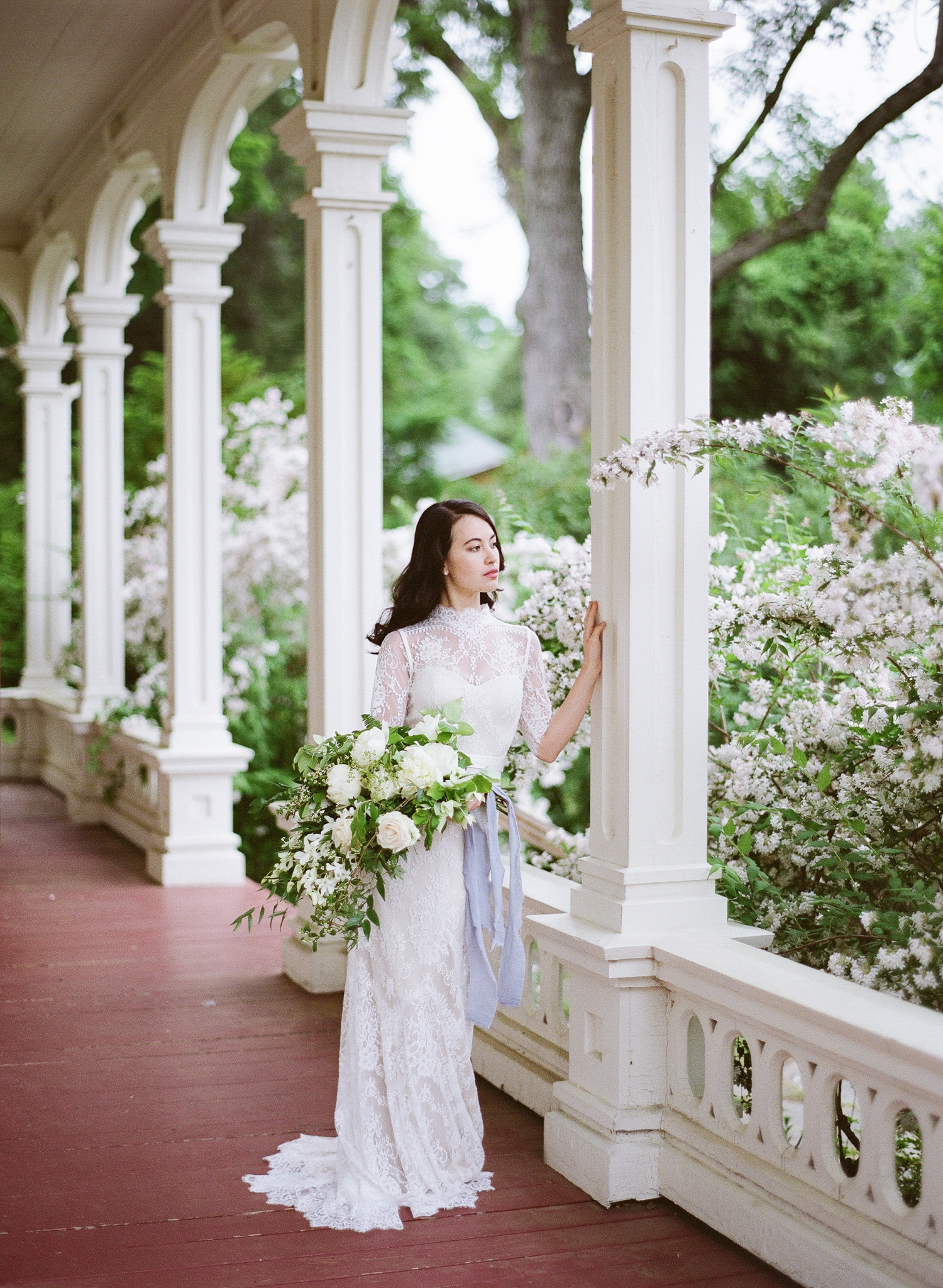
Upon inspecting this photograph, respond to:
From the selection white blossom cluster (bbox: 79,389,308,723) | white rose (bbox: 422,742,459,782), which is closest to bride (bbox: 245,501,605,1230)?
white rose (bbox: 422,742,459,782)

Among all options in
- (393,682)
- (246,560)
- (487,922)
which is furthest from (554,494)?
(487,922)

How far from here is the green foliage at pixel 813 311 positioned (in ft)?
62.5

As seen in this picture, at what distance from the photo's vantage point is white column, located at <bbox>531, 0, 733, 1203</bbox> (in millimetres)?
3635

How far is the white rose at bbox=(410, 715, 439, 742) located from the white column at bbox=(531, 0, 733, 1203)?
486 mm

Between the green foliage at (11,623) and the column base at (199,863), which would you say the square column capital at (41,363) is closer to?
the green foliage at (11,623)

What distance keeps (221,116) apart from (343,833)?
513cm

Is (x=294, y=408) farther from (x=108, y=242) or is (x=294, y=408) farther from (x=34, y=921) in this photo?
(x=34, y=921)

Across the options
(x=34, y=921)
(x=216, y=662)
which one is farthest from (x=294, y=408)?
(x=34, y=921)

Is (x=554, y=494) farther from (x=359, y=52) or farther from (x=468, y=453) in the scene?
(x=468, y=453)

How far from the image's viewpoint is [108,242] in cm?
974

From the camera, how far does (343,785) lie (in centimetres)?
352

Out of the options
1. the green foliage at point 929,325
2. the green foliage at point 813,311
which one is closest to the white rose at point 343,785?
the green foliage at point 929,325

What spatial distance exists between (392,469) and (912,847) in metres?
21.8

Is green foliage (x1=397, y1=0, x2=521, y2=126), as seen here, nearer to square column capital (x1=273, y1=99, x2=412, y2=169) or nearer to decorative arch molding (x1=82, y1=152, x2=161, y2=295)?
decorative arch molding (x1=82, y1=152, x2=161, y2=295)
